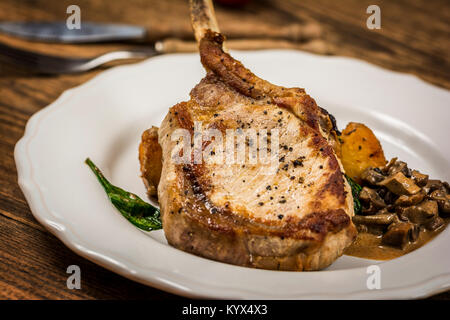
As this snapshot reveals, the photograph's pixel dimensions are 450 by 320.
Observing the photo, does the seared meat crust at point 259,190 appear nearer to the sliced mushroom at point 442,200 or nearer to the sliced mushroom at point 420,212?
the sliced mushroom at point 420,212

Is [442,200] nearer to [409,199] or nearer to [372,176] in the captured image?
[409,199]

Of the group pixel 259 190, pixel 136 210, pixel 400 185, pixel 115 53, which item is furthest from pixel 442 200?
pixel 115 53

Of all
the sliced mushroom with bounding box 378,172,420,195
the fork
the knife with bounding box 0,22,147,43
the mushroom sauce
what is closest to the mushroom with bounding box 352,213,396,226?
the mushroom sauce

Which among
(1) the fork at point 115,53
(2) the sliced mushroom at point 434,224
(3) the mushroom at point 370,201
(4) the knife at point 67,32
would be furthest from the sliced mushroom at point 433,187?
(4) the knife at point 67,32

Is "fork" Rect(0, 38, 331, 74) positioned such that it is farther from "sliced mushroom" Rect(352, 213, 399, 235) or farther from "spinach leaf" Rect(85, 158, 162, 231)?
"sliced mushroom" Rect(352, 213, 399, 235)

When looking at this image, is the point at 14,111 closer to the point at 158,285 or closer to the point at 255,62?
the point at 255,62
